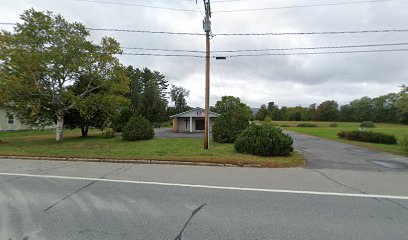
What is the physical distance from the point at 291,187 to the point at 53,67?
1691cm

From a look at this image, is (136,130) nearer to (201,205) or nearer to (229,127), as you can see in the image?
(229,127)

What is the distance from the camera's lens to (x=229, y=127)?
55.0 ft

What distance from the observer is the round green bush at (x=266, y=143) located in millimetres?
10766

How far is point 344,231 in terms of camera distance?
345 cm

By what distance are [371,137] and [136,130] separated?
2090 centimetres

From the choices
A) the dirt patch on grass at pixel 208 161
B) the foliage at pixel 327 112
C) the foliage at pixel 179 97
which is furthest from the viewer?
the foliage at pixel 327 112

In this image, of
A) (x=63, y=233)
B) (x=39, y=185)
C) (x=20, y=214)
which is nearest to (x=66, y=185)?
(x=39, y=185)

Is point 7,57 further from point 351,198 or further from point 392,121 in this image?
point 392,121

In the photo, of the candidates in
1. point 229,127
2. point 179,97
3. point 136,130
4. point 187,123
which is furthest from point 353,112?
point 136,130

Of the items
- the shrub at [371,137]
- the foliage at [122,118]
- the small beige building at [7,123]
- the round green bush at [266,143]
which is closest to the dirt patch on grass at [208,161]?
the round green bush at [266,143]

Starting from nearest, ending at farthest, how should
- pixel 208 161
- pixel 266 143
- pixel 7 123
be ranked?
pixel 208 161 → pixel 266 143 → pixel 7 123

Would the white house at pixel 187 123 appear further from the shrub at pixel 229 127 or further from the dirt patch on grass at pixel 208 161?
the dirt patch on grass at pixel 208 161

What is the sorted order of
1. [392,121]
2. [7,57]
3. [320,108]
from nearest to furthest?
[7,57] → [392,121] → [320,108]

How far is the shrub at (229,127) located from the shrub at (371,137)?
12.8 meters
